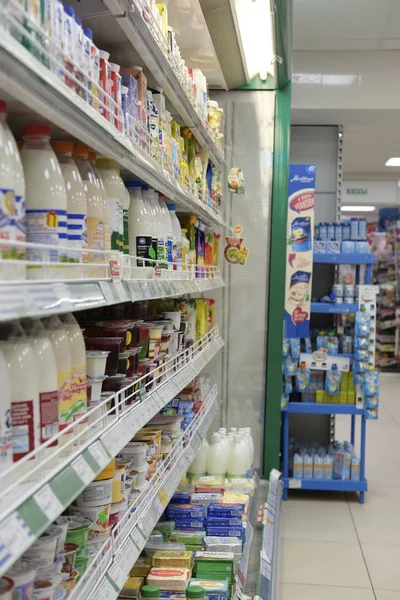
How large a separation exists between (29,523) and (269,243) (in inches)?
150

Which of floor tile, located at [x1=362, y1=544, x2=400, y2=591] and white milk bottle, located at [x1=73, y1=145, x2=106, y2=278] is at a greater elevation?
white milk bottle, located at [x1=73, y1=145, x2=106, y2=278]

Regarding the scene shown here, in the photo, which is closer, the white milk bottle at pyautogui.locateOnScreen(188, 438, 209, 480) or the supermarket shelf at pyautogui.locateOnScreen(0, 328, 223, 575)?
the supermarket shelf at pyautogui.locateOnScreen(0, 328, 223, 575)

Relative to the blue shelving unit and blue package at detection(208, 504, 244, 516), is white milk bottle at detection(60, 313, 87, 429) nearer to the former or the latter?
blue package at detection(208, 504, 244, 516)

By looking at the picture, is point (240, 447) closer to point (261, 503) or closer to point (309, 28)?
point (261, 503)

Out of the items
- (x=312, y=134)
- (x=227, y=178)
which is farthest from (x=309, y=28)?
(x=227, y=178)

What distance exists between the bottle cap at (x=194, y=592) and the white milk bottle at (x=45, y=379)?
1.23 meters

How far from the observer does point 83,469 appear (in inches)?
52.5

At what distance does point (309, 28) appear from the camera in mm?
5145

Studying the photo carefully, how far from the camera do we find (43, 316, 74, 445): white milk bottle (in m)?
1.37

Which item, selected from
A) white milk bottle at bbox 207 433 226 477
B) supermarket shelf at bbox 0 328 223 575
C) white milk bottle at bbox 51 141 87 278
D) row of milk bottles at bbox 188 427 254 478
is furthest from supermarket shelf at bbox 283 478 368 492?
white milk bottle at bbox 51 141 87 278

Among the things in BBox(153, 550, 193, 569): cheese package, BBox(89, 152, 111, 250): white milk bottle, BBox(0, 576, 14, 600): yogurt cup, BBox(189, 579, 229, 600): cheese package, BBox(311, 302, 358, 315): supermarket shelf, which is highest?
BBox(89, 152, 111, 250): white milk bottle

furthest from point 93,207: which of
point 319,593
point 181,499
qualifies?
point 319,593

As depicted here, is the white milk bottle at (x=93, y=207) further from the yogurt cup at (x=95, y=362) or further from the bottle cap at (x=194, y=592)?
the bottle cap at (x=194, y=592)

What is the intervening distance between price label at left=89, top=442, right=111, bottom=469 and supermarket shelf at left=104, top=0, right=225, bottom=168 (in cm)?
112
